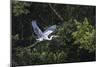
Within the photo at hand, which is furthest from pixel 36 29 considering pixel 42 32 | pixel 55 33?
pixel 55 33

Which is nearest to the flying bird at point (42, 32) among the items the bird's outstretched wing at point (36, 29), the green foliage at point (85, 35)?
the bird's outstretched wing at point (36, 29)

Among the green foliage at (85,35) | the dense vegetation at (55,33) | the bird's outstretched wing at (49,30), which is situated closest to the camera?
the dense vegetation at (55,33)


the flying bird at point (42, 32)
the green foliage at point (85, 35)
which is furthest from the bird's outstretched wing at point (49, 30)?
the green foliage at point (85, 35)

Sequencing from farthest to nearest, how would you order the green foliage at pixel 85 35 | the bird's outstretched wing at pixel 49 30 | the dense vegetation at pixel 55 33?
the green foliage at pixel 85 35
the bird's outstretched wing at pixel 49 30
the dense vegetation at pixel 55 33

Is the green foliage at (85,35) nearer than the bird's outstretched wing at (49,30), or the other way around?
the bird's outstretched wing at (49,30)

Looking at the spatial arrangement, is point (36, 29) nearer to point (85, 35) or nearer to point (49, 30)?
point (49, 30)

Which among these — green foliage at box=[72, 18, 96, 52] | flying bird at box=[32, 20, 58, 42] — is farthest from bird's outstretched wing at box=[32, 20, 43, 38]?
green foliage at box=[72, 18, 96, 52]

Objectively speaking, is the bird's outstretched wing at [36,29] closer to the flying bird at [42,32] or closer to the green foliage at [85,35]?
the flying bird at [42,32]
